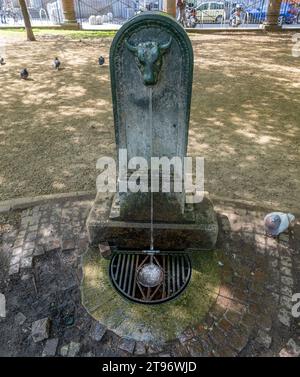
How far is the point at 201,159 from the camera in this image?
19.3 feet

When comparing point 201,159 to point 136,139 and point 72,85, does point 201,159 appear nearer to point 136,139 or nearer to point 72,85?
point 136,139

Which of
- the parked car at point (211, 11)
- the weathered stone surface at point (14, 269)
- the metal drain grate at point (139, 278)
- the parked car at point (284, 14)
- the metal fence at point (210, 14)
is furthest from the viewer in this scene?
the parked car at point (211, 11)

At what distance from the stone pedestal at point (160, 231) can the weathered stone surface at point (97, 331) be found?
40.8 inches

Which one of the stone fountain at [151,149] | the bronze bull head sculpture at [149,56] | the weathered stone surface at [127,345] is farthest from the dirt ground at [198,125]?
the weathered stone surface at [127,345]

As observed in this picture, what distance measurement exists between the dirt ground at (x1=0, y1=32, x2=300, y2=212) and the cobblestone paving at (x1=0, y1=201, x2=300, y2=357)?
0.99m

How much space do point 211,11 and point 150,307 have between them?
25284mm

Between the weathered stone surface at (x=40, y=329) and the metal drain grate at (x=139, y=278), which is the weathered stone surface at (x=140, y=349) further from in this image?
Answer: the weathered stone surface at (x=40, y=329)

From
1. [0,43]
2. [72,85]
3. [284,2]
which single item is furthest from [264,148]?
[284,2]

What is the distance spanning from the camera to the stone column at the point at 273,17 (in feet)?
57.4

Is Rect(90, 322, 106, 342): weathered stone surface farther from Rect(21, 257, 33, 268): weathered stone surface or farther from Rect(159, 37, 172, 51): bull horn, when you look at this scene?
Rect(159, 37, 172, 51): bull horn

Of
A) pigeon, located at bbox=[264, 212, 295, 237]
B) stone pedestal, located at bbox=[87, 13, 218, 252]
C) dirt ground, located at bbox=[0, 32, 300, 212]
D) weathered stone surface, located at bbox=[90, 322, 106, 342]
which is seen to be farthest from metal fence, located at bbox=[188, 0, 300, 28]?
weathered stone surface, located at bbox=[90, 322, 106, 342]

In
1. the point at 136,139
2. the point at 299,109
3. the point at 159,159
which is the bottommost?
the point at 299,109

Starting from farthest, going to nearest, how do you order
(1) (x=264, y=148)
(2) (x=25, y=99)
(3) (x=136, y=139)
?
(2) (x=25, y=99)
(1) (x=264, y=148)
(3) (x=136, y=139)

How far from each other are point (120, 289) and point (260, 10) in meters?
23.8
